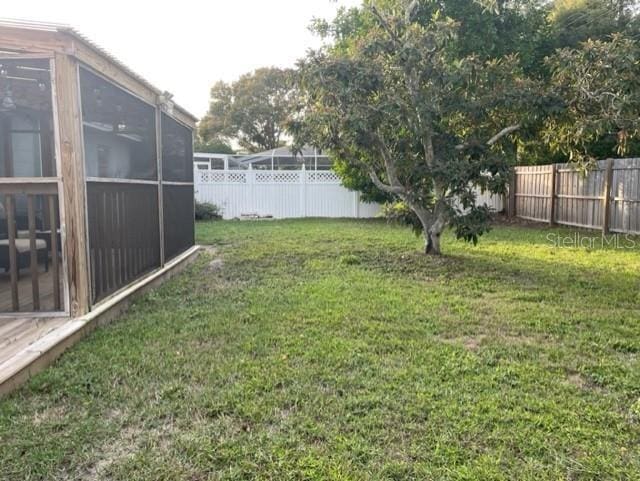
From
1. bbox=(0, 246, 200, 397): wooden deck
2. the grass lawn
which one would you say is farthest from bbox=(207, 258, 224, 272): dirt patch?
bbox=(0, 246, 200, 397): wooden deck

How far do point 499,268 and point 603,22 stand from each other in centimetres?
1094

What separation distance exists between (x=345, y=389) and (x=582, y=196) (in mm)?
10088

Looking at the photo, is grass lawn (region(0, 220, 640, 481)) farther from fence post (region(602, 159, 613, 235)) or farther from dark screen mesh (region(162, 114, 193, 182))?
fence post (region(602, 159, 613, 235))

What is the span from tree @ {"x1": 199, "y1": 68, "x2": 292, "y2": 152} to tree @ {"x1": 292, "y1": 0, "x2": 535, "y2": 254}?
26.1 meters

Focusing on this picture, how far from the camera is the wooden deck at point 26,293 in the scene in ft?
14.0

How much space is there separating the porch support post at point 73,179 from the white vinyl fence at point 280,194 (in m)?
11.1

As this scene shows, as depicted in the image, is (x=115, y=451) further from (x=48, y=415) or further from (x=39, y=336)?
(x=39, y=336)

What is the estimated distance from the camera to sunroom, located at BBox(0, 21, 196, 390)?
3693 millimetres

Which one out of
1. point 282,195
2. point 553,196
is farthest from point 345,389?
point 282,195

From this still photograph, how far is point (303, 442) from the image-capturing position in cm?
231

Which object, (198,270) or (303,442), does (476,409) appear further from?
(198,270)

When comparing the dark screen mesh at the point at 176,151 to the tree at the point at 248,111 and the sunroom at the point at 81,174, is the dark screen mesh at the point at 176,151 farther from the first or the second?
the tree at the point at 248,111

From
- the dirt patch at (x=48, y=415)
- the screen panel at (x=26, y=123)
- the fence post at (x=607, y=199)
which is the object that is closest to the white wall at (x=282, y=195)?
the fence post at (x=607, y=199)

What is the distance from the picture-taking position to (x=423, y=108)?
6.36m
